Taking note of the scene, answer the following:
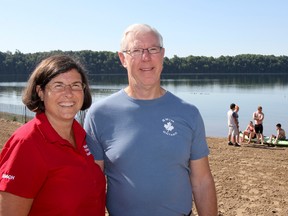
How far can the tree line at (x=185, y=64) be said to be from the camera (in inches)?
5782

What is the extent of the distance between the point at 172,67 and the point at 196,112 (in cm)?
15829

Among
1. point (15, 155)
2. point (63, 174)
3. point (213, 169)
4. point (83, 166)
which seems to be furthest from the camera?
point (213, 169)

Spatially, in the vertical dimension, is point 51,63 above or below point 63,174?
above

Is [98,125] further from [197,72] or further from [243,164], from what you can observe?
[197,72]

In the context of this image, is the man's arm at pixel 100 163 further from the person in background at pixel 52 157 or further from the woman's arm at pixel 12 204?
the woman's arm at pixel 12 204

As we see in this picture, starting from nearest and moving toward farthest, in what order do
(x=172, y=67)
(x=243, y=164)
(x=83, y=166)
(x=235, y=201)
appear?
(x=83, y=166) < (x=235, y=201) < (x=243, y=164) < (x=172, y=67)

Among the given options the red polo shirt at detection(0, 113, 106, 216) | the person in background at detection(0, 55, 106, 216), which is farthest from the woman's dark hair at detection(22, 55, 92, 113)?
the red polo shirt at detection(0, 113, 106, 216)

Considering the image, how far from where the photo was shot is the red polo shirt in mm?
2053

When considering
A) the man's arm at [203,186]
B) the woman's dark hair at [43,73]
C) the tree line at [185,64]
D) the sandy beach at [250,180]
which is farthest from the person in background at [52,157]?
the tree line at [185,64]

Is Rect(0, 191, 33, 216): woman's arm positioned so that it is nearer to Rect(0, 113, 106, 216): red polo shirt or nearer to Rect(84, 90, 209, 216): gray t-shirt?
Rect(0, 113, 106, 216): red polo shirt

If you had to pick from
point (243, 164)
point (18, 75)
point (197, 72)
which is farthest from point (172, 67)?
point (243, 164)

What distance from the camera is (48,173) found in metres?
2.18

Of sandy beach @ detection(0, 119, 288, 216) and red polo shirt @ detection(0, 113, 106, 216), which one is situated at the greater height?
red polo shirt @ detection(0, 113, 106, 216)

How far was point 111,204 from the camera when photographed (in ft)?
9.02
